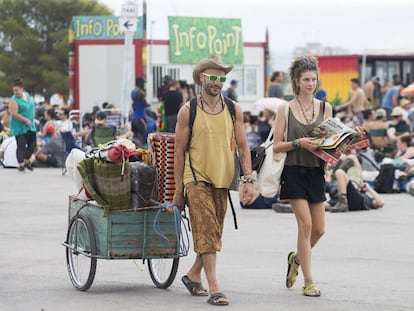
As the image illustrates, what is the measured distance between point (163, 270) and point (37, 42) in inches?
2757

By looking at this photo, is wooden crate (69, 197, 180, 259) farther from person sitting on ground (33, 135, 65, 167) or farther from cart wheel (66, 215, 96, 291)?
person sitting on ground (33, 135, 65, 167)

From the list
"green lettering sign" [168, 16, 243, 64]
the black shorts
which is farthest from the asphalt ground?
"green lettering sign" [168, 16, 243, 64]

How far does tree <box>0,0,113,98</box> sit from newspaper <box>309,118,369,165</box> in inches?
2610

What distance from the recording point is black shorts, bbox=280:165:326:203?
9.16 metres

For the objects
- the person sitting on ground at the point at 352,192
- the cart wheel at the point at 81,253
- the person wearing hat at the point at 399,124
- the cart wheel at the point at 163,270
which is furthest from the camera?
the person wearing hat at the point at 399,124

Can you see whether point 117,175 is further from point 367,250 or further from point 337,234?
point 337,234

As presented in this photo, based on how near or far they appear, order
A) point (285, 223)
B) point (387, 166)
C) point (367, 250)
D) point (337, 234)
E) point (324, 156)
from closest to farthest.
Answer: point (324, 156), point (367, 250), point (337, 234), point (285, 223), point (387, 166)

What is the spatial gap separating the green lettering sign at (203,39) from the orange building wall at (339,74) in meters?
3.10

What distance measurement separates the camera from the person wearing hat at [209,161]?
884 cm

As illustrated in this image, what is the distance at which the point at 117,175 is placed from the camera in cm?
914

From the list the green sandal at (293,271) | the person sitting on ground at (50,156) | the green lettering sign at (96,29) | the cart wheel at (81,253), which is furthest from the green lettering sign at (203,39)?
the green sandal at (293,271)

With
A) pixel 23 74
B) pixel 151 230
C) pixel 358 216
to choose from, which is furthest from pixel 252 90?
pixel 23 74

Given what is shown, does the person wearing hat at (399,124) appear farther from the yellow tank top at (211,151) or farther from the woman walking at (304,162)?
the yellow tank top at (211,151)

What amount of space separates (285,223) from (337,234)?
1272mm
